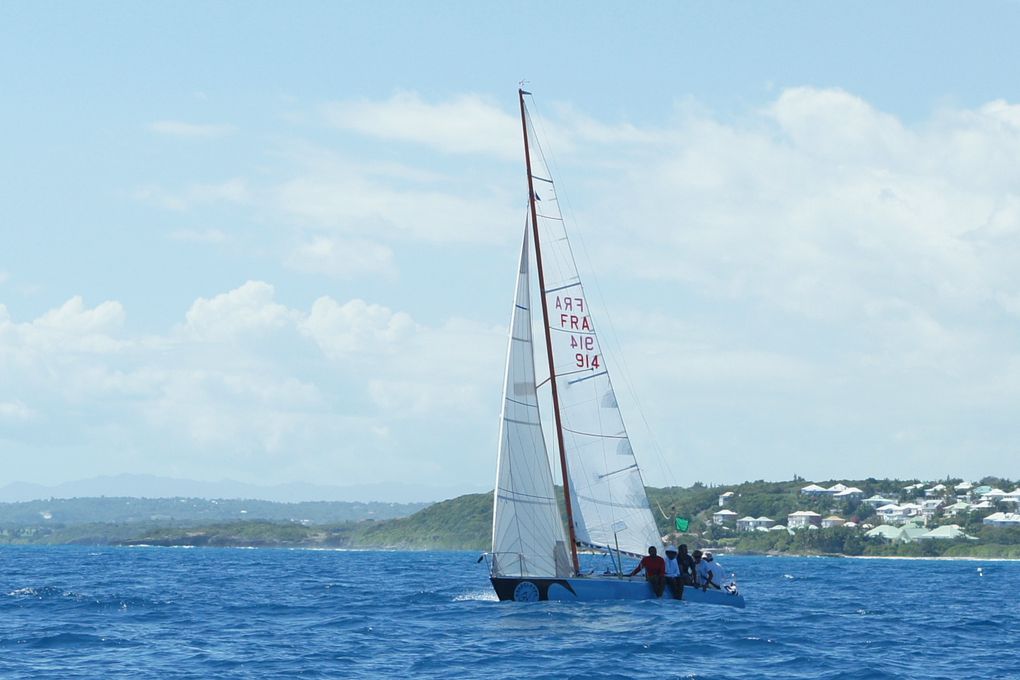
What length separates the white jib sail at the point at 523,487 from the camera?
43.2 meters

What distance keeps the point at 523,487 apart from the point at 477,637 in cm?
832

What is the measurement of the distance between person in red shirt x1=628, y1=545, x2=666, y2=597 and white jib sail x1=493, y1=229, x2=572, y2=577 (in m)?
2.57

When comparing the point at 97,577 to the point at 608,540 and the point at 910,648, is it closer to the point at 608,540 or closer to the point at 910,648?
the point at 608,540

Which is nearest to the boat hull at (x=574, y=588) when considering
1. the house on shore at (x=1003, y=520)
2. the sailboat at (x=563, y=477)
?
the sailboat at (x=563, y=477)

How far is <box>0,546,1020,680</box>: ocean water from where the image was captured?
3014 centimetres

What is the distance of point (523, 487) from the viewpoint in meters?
43.4

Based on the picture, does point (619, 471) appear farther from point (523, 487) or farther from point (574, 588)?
point (574, 588)

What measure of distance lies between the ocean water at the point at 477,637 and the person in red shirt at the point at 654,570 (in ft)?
1.83

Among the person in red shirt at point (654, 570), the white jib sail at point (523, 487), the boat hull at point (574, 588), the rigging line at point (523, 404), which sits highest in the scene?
the rigging line at point (523, 404)

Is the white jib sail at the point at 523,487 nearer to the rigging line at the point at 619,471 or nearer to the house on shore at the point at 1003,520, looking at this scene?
the rigging line at the point at 619,471

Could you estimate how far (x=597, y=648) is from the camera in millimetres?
33469

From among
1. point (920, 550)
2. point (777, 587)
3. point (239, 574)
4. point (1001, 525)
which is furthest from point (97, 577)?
point (1001, 525)

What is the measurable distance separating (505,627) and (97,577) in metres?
41.9

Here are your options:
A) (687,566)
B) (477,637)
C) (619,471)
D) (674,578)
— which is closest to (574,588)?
(674,578)
